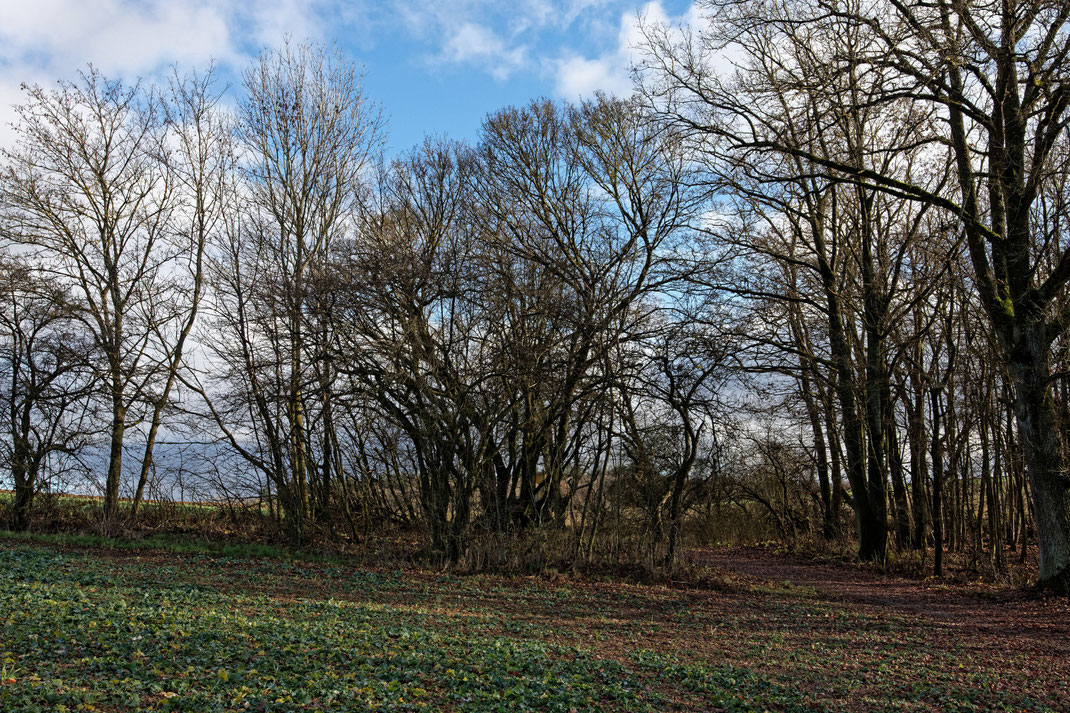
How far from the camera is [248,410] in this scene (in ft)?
49.9

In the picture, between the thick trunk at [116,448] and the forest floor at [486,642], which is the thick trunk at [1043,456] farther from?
the thick trunk at [116,448]

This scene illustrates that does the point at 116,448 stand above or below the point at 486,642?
above

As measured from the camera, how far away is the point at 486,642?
6.87m

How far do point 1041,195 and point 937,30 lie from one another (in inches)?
206

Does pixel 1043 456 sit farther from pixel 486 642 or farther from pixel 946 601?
pixel 486 642

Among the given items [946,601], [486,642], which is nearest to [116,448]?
[486,642]

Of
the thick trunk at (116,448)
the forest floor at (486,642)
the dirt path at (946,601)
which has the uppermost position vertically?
the thick trunk at (116,448)

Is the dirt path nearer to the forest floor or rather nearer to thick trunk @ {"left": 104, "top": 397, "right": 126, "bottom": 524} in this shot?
the forest floor

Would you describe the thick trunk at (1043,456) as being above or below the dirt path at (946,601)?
above

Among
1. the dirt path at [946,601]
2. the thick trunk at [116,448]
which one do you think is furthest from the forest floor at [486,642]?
the thick trunk at [116,448]

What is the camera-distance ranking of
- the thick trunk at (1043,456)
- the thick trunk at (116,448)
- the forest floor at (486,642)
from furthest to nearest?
the thick trunk at (116,448), the thick trunk at (1043,456), the forest floor at (486,642)

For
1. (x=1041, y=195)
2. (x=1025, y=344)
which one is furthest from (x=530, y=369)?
(x=1041, y=195)

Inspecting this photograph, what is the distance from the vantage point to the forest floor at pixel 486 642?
4949mm

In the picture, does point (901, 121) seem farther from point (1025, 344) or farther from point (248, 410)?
point (248, 410)
